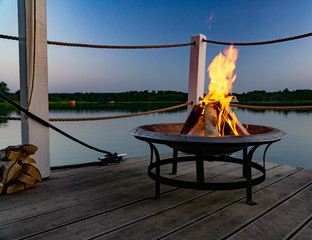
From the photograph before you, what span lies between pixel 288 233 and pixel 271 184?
0.83m

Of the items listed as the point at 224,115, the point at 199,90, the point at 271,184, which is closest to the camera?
the point at 224,115

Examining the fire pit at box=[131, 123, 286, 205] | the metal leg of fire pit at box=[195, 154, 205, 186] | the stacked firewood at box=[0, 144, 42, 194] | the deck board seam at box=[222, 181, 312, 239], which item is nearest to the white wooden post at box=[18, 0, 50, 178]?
the stacked firewood at box=[0, 144, 42, 194]

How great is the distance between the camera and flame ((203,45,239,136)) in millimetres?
1734

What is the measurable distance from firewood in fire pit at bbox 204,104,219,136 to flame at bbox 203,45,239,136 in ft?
0.10

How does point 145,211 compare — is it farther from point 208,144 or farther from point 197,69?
point 197,69

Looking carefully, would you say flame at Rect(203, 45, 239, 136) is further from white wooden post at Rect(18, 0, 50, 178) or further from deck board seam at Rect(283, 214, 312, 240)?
white wooden post at Rect(18, 0, 50, 178)

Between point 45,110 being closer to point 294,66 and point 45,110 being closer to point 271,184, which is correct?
point 271,184

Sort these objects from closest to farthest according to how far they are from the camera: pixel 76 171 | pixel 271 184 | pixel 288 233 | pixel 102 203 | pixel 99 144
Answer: pixel 288 233 → pixel 102 203 → pixel 271 184 → pixel 76 171 → pixel 99 144

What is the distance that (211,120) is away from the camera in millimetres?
1706

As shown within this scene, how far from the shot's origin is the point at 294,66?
1127cm

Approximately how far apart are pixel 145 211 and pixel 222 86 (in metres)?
1.18

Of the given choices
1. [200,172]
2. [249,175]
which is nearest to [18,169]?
[200,172]

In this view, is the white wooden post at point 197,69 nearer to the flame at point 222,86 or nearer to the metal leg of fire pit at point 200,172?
the flame at point 222,86

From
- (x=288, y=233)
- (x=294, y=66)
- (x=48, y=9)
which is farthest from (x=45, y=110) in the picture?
(x=294, y=66)
